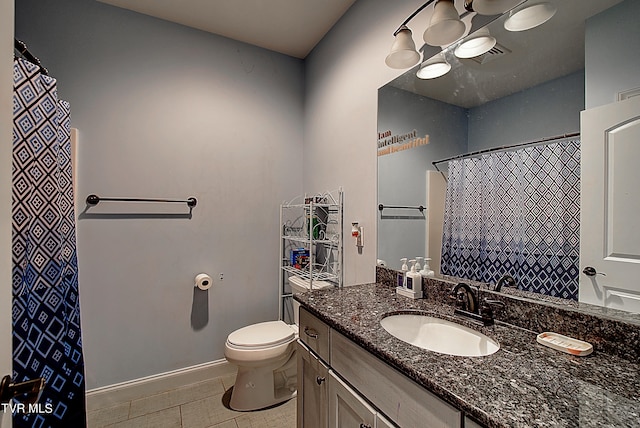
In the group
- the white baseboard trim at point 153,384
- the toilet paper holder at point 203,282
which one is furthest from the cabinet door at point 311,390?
the white baseboard trim at point 153,384

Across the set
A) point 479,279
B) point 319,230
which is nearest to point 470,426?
point 479,279

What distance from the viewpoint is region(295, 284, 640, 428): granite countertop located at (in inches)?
23.8

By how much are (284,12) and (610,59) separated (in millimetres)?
1849

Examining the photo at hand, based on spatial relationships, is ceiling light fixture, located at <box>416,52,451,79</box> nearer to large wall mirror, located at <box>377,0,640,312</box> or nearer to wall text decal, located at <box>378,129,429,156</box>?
large wall mirror, located at <box>377,0,640,312</box>

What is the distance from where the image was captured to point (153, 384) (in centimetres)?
210

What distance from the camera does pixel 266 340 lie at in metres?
1.92

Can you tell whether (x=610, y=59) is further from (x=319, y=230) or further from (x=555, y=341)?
(x=319, y=230)

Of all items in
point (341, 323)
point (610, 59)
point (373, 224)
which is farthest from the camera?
point (373, 224)

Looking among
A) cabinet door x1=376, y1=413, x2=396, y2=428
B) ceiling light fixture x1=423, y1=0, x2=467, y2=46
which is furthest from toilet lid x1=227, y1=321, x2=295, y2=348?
ceiling light fixture x1=423, y1=0, x2=467, y2=46

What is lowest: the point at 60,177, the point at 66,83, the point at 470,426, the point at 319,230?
the point at 470,426

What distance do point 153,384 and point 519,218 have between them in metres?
2.44

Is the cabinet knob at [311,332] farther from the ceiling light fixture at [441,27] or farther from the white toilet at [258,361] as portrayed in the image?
the ceiling light fixture at [441,27]

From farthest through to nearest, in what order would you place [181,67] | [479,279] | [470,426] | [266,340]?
[181,67], [266,340], [479,279], [470,426]

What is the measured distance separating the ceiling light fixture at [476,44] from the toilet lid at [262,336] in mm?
1853
